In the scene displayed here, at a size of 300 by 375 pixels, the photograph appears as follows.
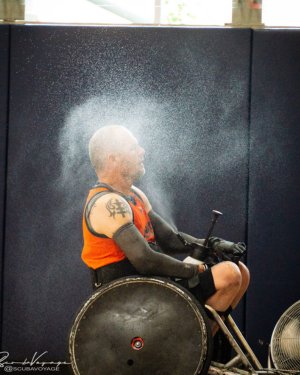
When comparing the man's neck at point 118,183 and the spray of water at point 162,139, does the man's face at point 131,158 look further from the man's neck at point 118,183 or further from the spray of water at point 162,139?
the spray of water at point 162,139

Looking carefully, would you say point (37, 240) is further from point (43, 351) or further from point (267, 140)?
point (267, 140)

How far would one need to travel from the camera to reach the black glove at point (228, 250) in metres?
3.63

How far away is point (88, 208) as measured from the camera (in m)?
3.61

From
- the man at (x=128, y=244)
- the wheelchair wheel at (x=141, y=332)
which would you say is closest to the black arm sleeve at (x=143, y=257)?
the man at (x=128, y=244)

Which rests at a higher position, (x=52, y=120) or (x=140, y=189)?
(x=52, y=120)

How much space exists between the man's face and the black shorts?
0.95 m

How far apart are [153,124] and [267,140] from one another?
93 cm

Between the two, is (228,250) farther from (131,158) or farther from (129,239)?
(131,158)

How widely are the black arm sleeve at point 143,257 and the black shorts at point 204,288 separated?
0.07 meters

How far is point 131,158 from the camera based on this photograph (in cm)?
398

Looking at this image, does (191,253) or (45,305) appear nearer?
(191,253)

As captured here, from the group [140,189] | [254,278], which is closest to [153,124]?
[140,189]

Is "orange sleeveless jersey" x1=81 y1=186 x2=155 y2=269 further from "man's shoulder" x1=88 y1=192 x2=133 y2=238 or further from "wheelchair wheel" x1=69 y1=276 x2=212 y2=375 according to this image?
"wheelchair wheel" x1=69 y1=276 x2=212 y2=375
